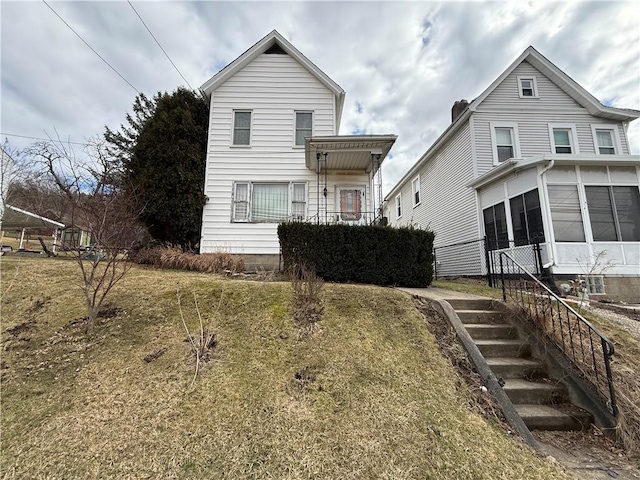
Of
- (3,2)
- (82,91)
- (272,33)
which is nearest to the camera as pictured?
(3,2)

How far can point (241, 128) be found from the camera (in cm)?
1234

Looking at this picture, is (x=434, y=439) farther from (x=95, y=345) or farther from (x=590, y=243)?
(x=590, y=243)

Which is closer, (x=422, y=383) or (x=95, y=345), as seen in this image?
(x=422, y=383)

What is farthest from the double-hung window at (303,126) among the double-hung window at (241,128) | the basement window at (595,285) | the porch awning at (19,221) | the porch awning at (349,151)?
the porch awning at (19,221)

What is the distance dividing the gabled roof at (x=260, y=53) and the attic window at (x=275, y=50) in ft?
0.49

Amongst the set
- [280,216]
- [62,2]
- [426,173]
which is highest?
[62,2]

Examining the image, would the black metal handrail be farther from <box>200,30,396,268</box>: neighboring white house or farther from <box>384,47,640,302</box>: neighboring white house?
<box>200,30,396,268</box>: neighboring white house

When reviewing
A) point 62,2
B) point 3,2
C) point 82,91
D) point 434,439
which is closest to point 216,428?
point 434,439

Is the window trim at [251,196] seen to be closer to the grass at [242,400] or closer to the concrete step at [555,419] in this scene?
the grass at [242,400]

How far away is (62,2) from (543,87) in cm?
1880

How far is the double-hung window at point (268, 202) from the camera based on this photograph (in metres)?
11.6

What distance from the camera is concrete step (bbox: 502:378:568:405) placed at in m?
3.86

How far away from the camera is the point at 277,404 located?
128 inches

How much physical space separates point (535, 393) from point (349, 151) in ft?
28.7
